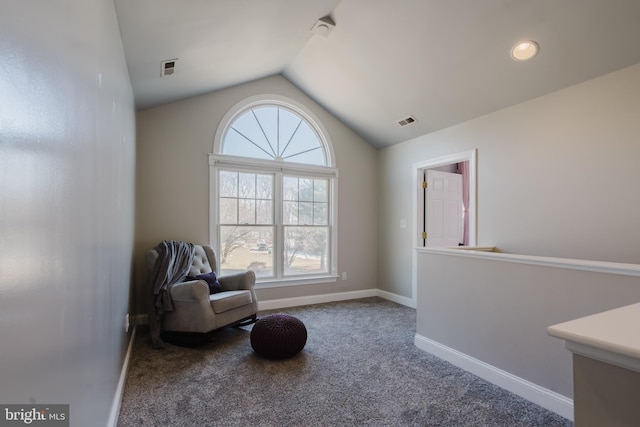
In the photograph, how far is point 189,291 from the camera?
2.89 metres

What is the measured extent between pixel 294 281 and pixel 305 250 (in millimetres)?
485

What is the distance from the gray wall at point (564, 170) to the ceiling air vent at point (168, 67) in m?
3.12

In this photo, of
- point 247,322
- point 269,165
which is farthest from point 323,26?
point 247,322

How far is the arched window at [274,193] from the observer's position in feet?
13.5

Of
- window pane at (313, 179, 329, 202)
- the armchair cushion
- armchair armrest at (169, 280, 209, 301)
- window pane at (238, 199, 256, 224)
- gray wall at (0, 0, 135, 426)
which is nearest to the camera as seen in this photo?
gray wall at (0, 0, 135, 426)

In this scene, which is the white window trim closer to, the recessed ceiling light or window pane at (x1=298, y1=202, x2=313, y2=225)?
window pane at (x1=298, y1=202, x2=313, y2=225)

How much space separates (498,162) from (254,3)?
9.17ft

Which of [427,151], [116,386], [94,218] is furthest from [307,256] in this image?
[94,218]

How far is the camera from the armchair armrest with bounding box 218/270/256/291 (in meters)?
3.46

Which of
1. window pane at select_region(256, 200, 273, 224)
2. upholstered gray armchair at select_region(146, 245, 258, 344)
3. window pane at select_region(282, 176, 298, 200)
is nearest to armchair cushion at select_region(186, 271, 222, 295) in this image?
upholstered gray armchair at select_region(146, 245, 258, 344)

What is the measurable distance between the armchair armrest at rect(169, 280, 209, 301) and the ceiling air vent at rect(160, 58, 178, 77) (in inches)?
75.3

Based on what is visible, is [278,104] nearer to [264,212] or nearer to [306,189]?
[306,189]

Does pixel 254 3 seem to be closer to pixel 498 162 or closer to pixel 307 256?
pixel 498 162

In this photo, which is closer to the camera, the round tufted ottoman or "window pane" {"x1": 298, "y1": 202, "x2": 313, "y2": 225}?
the round tufted ottoman
